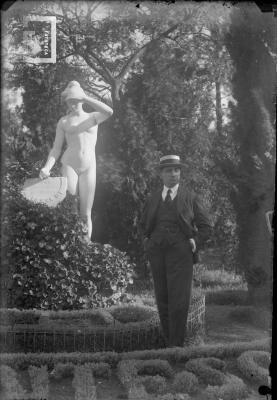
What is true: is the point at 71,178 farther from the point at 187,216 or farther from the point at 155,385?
the point at 155,385

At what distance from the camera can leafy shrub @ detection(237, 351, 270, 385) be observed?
475 centimetres

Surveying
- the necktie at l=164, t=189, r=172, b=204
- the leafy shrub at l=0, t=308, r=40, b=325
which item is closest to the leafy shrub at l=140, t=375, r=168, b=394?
the leafy shrub at l=0, t=308, r=40, b=325

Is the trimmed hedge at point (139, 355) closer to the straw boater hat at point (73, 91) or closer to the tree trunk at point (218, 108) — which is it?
the tree trunk at point (218, 108)

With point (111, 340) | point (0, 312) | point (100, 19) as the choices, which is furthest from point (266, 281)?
point (100, 19)

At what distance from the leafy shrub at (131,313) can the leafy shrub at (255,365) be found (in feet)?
2.56

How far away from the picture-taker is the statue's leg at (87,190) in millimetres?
5188

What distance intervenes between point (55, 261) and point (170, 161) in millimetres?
1223

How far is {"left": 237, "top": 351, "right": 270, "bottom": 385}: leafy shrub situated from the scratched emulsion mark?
2.69m

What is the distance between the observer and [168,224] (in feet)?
16.5

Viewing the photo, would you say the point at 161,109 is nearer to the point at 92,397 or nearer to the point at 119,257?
the point at 119,257

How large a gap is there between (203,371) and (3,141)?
230 centimetres

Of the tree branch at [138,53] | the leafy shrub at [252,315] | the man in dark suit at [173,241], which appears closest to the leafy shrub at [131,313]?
the man in dark suit at [173,241]

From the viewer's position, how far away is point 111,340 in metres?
5.02

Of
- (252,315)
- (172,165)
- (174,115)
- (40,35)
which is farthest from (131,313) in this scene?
(40,35)
